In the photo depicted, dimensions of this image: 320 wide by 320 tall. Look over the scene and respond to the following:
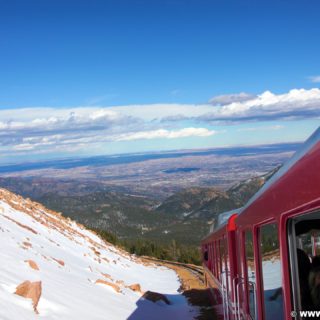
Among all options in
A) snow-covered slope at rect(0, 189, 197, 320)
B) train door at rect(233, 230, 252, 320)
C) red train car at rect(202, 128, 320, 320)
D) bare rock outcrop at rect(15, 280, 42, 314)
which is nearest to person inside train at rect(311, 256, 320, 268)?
red train car at rect(202, 128, 320, 320)

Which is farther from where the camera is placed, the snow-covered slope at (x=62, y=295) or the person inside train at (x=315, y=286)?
the snow-covered slope at (x=62, y=295)

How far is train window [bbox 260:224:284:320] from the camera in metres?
5.16

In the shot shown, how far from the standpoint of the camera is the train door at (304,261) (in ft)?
14.1

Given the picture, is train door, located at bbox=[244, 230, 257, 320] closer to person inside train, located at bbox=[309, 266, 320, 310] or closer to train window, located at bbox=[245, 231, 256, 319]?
train window, located at bbox=[245, 231, 256, 319]

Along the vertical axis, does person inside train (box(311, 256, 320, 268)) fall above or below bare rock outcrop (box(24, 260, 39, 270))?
above

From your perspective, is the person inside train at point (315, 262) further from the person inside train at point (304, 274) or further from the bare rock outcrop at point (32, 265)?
the bare rock outcrop at point (32, 265)

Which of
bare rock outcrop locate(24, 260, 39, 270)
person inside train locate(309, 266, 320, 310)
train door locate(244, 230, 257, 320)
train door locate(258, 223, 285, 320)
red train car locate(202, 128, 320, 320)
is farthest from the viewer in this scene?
bare rock outcrop locate(24, 260, 39, 270)

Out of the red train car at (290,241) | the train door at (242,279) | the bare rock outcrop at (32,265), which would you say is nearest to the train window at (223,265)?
the train door at (242,279)

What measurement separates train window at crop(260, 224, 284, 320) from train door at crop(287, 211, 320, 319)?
436 mm

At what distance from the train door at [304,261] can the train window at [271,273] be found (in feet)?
1.43

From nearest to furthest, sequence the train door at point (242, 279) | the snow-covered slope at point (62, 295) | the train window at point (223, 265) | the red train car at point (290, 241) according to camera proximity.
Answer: the red train car at point (290, 241), the train door at point (242, 279), the snow-covered slope at point (62, 295), the train window at point (223, 265)

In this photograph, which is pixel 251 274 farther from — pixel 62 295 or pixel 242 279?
pixel 62 295

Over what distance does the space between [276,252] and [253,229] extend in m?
1.73

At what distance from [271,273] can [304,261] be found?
1.12 metres
